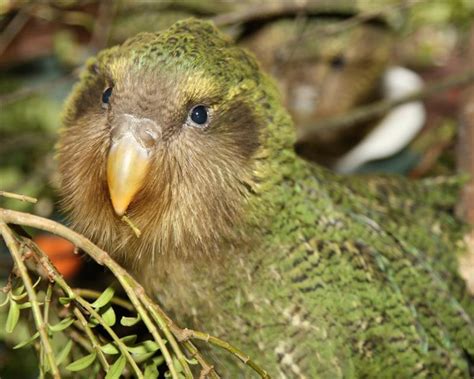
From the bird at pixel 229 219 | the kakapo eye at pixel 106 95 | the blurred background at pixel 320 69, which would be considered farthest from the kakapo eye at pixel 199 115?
the blurred background at pixel 320 69

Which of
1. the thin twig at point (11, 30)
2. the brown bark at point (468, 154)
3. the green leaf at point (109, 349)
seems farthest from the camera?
the thin twig at point (11, 30)

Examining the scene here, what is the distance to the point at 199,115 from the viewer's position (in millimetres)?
1095

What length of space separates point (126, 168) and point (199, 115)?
0.48 ft

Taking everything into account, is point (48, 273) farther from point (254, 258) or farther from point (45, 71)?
point (45, 71)

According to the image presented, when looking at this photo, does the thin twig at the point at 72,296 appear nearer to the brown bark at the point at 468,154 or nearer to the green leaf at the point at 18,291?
the green leaf at the point at 18,291

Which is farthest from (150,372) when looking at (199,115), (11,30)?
(11,30)

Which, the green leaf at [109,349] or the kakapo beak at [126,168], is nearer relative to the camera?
the green leaf at [109,349]

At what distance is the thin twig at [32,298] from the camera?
2.68ft

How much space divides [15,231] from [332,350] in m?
0.55

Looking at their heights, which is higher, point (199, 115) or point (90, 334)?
point (199, 115)

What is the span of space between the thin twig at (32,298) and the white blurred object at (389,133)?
1.62 metres

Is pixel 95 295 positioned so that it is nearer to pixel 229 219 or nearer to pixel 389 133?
pixel 229 219

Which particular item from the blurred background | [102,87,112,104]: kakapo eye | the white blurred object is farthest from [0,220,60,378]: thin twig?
the white blurred object

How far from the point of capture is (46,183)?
198 cm
